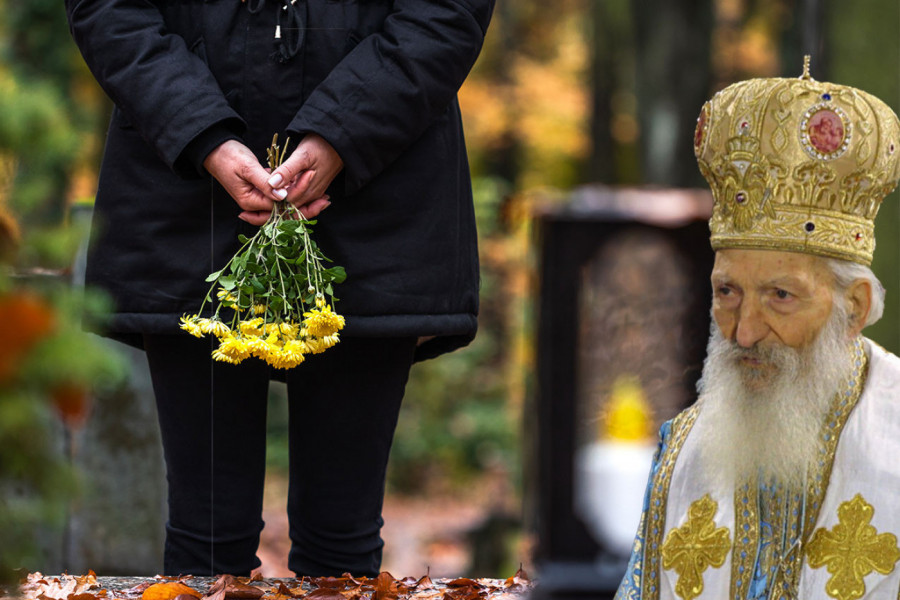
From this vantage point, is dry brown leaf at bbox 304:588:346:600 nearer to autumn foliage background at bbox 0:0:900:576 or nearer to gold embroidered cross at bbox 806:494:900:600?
autumn foliage background at bbox 0:0:900:576

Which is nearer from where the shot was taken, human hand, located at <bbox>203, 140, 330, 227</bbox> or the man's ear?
the man's ear

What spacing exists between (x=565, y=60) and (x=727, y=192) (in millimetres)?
14607

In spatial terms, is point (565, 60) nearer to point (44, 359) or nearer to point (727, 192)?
point (727, 192)

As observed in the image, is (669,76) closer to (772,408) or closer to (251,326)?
(772,408)

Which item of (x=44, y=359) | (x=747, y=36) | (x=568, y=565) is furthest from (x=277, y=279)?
(x=747, y=36)

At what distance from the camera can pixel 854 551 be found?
271cm

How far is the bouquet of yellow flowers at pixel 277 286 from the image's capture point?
9.69 ft

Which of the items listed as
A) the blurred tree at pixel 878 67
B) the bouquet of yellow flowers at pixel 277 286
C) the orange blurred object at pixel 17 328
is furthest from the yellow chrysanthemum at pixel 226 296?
the blurred tree at pixel 878 67

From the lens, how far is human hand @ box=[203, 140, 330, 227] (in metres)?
3.00

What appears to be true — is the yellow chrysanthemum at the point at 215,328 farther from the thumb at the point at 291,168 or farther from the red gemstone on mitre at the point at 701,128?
the red gemstone on mitre at the point at 701,128

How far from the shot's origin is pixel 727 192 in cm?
296

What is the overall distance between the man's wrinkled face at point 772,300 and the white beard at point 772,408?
0.01 meters

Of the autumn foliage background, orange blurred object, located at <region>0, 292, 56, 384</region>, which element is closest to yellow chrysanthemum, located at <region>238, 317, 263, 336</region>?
the autumn foliage background

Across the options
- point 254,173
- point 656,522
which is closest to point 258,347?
point 254,173
